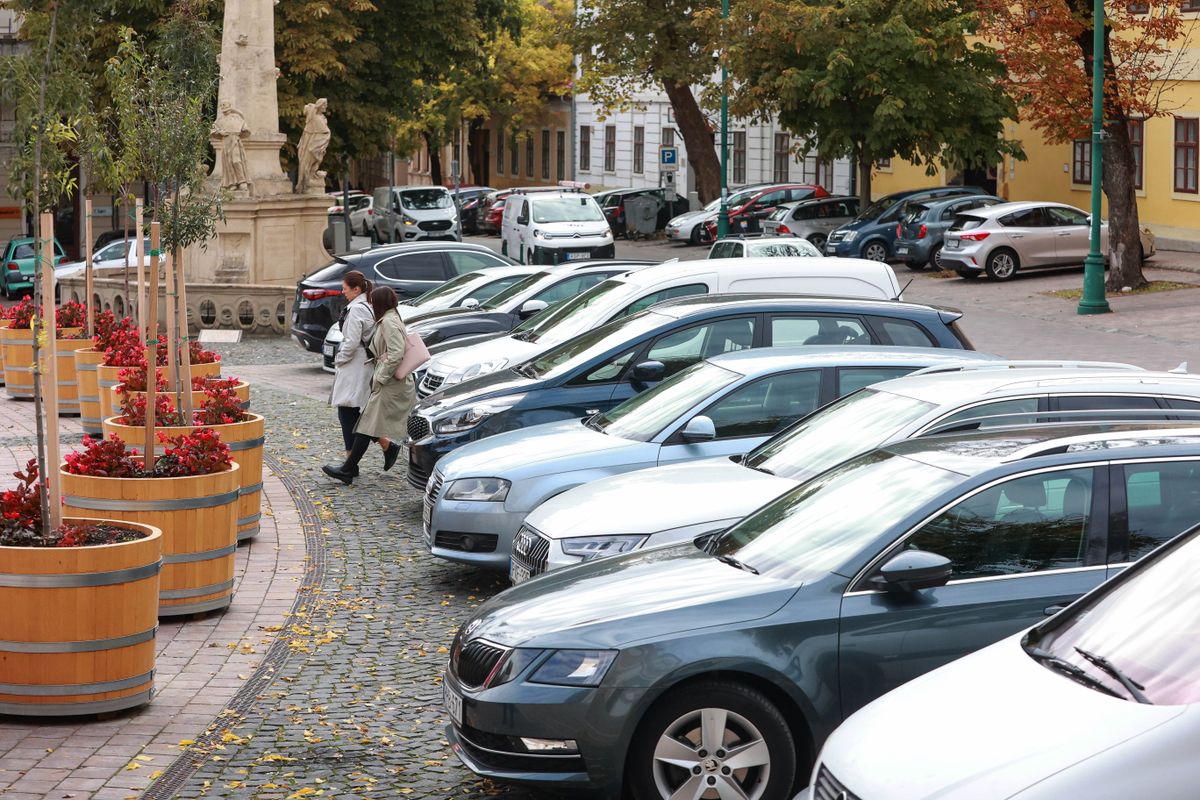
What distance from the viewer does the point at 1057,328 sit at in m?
27.5

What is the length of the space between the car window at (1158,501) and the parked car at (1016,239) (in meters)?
29.4

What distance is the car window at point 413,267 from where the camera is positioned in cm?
2380

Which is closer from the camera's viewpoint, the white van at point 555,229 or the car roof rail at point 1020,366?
the car roof rail at point 1020,366

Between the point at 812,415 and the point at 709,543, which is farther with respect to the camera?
the point at 812,415

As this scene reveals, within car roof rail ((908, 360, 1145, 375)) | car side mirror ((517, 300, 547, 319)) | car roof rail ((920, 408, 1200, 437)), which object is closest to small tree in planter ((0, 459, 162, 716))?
car roof rail ((920, 408, 1200, 437))

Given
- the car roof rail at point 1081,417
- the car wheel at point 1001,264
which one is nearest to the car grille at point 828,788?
the car roof rail at point 1081,417

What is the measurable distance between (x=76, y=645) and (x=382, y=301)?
6565 mm

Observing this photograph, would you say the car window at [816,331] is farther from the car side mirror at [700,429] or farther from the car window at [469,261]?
the car window at [469,261]

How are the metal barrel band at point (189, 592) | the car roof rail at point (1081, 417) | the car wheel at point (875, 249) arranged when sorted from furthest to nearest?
the car wheel at point (875, 249), the metal barrel band at point (189, 592), the car roof rail at point (1081, 417)

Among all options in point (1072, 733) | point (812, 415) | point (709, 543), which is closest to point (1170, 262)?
point (812, 415)

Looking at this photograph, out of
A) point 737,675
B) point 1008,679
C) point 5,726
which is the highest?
point 1008,679

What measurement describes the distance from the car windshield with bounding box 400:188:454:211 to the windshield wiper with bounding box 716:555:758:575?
44220 millimetres

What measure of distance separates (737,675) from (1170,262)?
3246 centimetres

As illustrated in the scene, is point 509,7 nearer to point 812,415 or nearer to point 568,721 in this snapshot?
point 812,415
